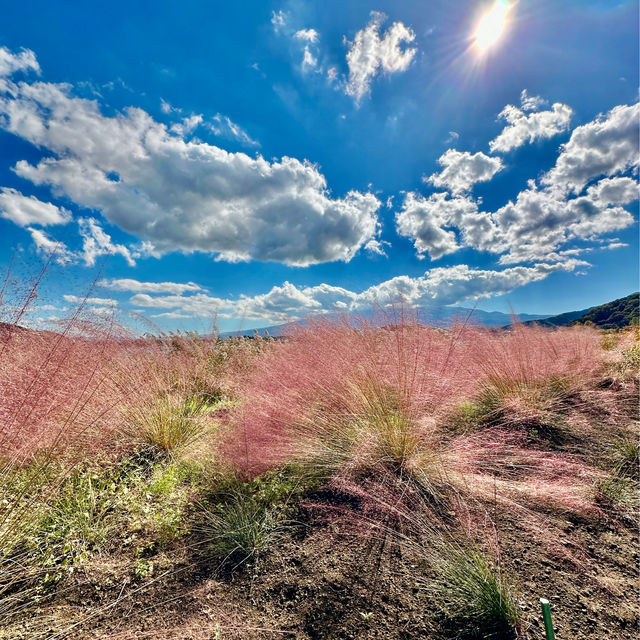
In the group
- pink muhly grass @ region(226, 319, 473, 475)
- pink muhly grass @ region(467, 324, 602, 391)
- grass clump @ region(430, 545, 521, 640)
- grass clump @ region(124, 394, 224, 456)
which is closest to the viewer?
grass clump @ region(430, 545, 521, 640)

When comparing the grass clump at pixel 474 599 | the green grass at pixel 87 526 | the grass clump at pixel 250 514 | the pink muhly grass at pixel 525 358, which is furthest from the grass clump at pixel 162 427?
the pink muhly grass at pixel 525 358

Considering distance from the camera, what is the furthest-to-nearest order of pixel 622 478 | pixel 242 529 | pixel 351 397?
pixel 351 397
pixel 622 478
pixel 242 529

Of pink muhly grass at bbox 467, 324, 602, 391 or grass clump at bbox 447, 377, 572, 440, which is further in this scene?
pink muhly grass at bbox 467, 324, 602, 391

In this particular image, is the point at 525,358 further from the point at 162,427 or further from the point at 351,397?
the point at 162,427

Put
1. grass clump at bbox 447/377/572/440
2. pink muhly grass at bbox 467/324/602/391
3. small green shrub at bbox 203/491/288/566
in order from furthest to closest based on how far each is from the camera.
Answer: pink muhly grass at bbox 467/324/602/391
grass clump at bbox 447/377/572/440
small green shrub at bbox 203/491/288/566

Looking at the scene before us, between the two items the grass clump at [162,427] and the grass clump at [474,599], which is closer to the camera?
the grass clump at [474,599]

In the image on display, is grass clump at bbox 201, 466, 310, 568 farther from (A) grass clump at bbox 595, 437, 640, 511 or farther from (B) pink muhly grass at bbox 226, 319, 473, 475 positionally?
(A) grass clump at bbox 595, 437, 640, 511

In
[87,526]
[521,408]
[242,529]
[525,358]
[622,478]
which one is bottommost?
[87,526]

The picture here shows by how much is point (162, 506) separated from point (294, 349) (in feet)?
6.57

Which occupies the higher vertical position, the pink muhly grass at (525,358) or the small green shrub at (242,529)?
the pink muhly grass at (525,358)

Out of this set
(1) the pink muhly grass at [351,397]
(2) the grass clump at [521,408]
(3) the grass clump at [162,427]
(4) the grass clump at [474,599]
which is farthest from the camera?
(2) the grass clump at [521,408]

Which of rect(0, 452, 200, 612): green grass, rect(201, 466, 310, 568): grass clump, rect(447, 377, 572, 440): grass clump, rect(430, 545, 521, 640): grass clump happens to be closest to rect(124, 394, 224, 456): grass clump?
rect(0, 452, 200, 612): green grass

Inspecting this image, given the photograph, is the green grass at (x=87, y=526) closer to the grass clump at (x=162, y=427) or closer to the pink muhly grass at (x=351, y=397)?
the grass clump at (x=162, y=427)

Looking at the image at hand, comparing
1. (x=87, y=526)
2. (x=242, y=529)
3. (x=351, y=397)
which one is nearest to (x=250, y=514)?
(x=242, y=529)
